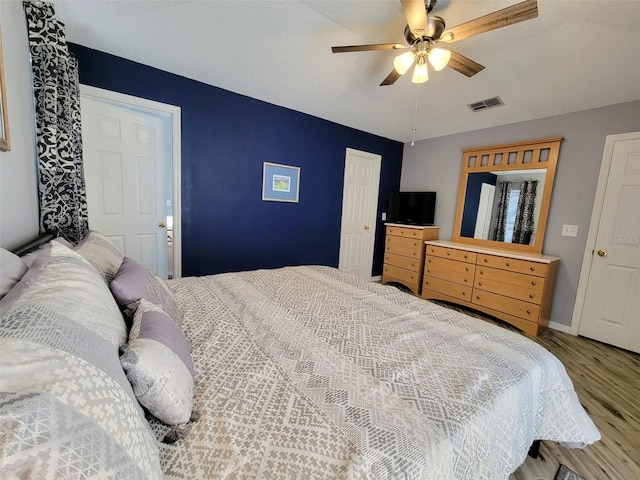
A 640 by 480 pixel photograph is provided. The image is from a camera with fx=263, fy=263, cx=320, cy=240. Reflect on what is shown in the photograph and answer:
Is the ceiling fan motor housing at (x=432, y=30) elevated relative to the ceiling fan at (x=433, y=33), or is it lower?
elevated

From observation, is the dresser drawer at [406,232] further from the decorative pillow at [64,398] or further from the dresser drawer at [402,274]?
the decorative pillow at [64,398]

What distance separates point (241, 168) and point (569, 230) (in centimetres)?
379

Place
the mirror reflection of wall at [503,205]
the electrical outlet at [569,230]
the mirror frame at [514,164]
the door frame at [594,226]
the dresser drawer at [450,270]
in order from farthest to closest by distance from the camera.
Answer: the dresser drawer at [450,270], the mirror reflection of wall at [503,205], the mirror frame at [514,164], the electrical outlet at [569,230], the door frame at [594,226]

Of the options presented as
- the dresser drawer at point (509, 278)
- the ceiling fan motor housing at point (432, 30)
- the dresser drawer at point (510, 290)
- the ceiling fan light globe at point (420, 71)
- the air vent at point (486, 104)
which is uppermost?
the air vent at point (486, 104)

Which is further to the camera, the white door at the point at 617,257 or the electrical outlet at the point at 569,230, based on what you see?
the electrical outlet at the point at 569,230

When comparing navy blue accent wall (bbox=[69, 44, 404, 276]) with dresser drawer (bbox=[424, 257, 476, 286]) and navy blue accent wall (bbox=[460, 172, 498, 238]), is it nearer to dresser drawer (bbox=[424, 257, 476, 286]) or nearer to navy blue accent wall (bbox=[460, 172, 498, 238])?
dresser drawer (bbox=[424, 257, 476, 286])

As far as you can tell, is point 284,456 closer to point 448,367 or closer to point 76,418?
point 76,418

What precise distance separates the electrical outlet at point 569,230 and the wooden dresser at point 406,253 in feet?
4.74

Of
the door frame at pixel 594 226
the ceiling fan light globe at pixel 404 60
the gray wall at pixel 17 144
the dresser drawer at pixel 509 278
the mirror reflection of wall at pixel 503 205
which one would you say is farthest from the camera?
the mirror reflection of wall at pixel 503 205

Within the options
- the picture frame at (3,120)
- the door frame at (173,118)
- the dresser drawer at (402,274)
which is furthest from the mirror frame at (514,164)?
the picture frame at (3,120)

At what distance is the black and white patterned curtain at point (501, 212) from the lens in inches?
133

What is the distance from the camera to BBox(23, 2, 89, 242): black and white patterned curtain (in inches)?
65.2

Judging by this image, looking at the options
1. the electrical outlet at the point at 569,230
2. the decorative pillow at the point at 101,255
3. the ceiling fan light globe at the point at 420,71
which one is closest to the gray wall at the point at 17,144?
the decorative pillow at the point at 101,255

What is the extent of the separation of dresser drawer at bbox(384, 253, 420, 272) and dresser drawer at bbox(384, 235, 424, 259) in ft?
0.19
